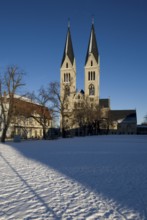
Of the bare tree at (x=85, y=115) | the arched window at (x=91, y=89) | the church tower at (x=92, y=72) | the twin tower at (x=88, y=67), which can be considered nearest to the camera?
the bare tree at (x=85, y=115)

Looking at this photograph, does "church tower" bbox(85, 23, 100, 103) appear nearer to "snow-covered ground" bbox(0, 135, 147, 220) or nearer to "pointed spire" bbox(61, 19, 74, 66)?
"pointed spire" bbox(61, 19, 74, 66)

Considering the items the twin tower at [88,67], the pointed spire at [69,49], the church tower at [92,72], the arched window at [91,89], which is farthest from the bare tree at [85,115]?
the pointed spire at [69,49]

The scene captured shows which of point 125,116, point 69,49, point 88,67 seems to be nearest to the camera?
point 69,49

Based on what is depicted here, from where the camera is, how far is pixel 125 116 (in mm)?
107875

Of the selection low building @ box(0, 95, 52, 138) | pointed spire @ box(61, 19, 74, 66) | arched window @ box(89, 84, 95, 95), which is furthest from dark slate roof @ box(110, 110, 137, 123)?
low building @ box(0, 95, 52, 138)

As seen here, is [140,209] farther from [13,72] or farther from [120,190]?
[13,72]

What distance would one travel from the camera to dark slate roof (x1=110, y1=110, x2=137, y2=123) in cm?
10531

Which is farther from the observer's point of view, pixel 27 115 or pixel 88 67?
pixel 88 67

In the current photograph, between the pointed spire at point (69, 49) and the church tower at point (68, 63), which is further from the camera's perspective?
the church tower at point (68, 63)

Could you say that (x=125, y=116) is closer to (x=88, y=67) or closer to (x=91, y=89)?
(x=91, y=89)

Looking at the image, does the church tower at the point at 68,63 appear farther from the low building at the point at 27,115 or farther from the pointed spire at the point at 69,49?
the low building at the point at 27,115

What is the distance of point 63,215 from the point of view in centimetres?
518

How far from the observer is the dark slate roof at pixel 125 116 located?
10531cm

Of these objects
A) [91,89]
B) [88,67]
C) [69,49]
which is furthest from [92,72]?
[69,49]
